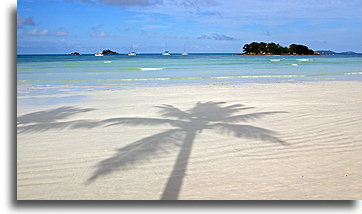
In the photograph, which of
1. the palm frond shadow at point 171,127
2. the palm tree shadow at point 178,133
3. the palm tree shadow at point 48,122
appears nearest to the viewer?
the palm tree shadow at point 178,133

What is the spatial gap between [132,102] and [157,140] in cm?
451

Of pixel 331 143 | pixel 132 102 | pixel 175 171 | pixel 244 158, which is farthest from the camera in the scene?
pixel 132 102

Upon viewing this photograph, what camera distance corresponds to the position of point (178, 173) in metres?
4.21

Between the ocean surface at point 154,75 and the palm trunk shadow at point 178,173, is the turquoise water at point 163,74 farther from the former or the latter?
the palm trunk shadow at point 178,173

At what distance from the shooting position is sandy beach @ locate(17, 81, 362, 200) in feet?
12.2

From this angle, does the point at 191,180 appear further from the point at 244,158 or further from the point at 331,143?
the point at 331,143

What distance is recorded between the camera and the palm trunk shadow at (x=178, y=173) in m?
3.61

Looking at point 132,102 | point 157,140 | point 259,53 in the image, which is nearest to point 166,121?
point 157,140

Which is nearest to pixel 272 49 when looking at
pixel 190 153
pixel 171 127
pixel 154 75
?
pixel 154 75

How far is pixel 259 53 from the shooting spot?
391 feet

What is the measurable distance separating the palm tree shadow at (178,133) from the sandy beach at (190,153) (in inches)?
0.7

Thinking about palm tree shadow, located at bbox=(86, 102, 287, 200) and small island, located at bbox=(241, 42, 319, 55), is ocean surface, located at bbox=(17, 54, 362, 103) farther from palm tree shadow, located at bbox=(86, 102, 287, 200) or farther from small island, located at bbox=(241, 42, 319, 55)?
small island, located at bbox=(241, 42, 319, 55)

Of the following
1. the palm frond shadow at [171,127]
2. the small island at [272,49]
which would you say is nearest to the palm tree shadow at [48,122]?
the palm frond shadow at [171,127]

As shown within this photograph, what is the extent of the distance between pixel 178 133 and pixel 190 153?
47.4 inches
